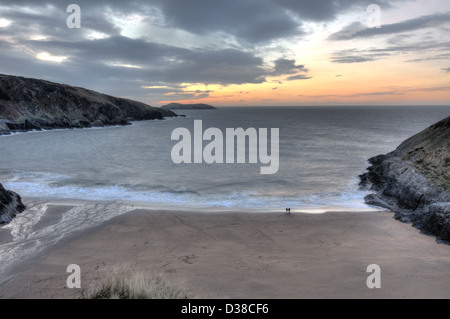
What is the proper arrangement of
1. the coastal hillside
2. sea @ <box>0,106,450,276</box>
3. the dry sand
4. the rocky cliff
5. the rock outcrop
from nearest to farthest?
the dry sand, the rocky cliff, the rock outcrop, sea @ <box>0,106,450,276</box>, the coastal hillside

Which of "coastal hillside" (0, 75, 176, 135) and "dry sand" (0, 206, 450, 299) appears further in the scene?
"coastal hillside" (0, 75, 176, 135)

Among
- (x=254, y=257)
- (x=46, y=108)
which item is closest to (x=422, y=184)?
(x=254, y=257)

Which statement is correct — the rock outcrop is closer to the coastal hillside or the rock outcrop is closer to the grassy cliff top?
the grassy cliff top

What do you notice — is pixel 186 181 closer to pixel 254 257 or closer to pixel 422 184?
pixel 254 257

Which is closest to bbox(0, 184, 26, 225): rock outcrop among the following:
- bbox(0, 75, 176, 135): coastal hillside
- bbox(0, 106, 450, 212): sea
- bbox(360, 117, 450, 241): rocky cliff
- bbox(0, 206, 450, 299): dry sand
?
bbox(0, 106, 450, 212): sea

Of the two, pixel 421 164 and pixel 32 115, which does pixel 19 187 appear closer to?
pixel 421 164

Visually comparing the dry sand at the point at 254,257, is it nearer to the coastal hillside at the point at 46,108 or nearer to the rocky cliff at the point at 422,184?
the rocky cliff at the point at 422,184

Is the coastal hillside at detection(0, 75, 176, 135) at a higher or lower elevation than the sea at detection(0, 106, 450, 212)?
higher
